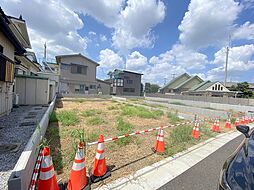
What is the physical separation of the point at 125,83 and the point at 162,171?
37305 millimetres

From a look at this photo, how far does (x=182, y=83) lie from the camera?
43.5 m

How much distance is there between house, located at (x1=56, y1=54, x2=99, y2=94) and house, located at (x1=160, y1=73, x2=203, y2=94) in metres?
23.1

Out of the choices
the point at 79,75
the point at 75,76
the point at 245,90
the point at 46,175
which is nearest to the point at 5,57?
the point at 46,175

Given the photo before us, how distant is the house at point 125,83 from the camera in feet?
132

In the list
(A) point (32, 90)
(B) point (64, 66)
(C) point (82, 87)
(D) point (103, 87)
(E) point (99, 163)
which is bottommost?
(E) point (99, 163)

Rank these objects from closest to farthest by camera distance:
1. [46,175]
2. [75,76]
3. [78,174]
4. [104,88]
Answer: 1. [46,175]
2. [78,174]
3. [75,76]
4. [104,88]

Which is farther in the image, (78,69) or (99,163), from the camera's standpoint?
(78,69)

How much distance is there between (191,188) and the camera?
296 cm

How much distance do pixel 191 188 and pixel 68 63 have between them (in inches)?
1182

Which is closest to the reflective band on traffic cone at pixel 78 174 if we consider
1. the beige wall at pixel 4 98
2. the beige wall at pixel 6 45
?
the beige wall at pixel 4 98

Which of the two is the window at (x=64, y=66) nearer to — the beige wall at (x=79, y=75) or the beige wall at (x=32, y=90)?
the beige wall at (x=79, y=75)

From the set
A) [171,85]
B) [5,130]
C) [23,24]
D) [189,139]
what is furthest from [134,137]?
[171,85]

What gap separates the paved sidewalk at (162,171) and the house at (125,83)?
3546cm

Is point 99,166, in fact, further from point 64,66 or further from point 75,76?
point 64,66
